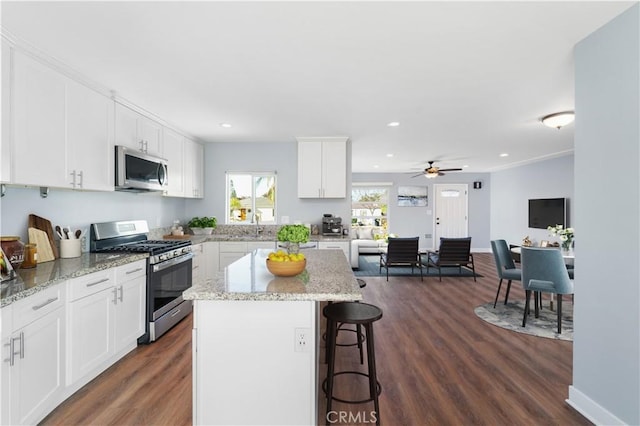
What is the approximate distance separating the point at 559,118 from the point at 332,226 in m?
3.23

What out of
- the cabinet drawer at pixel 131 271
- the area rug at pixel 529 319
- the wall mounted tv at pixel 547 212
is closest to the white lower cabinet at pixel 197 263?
the cabinet drawer at pixel 131 271

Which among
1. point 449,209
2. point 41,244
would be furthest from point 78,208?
point 449,209

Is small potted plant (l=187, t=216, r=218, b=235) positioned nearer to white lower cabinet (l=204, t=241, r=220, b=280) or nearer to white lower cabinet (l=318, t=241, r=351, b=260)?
white lower cabinet (l=204, t=241, r=220, b=280)

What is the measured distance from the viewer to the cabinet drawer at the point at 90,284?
7.44 feet

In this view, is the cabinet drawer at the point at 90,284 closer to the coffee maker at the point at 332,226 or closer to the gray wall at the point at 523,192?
the coffee maker at the point at 332,226

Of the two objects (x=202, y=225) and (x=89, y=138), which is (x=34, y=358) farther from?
(x=202, y=225)

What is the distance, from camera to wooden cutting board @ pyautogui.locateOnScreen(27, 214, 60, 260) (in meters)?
2.64

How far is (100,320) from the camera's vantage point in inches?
99.8

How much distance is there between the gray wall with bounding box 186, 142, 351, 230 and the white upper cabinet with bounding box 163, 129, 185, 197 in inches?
30.4

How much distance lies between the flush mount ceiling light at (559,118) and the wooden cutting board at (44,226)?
5278 millimetres

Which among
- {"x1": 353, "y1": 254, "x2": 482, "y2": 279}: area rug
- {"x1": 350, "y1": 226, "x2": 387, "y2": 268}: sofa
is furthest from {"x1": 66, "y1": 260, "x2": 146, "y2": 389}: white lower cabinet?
{"x1": 350, "y1": 226, "x2": 387, "y2": 268}: sofa

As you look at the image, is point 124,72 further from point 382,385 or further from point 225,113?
point 382,385

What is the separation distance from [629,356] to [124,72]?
12.9ft

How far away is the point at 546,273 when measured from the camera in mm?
3596
